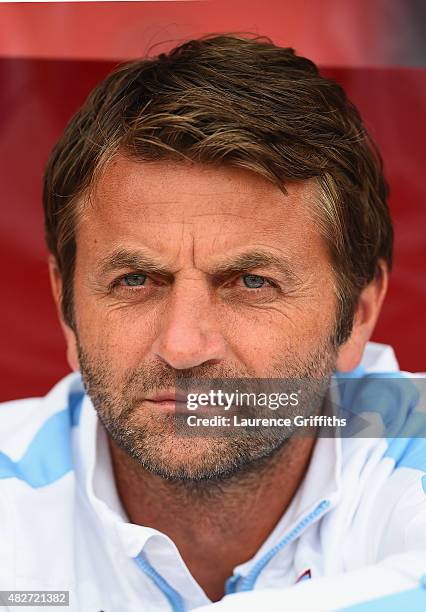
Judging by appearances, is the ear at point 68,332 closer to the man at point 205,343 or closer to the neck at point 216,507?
the man at point 205,343

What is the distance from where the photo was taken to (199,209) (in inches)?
49.2

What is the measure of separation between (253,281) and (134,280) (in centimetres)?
18

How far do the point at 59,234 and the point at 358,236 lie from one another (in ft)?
1.68

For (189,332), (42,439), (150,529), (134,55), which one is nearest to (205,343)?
(189,332)

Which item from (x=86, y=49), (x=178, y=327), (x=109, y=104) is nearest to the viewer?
(x=178, y=327)

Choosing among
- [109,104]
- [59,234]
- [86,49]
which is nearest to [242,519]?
[59,234]

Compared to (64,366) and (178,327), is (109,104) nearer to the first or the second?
(178,327)

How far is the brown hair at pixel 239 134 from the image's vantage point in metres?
1.28

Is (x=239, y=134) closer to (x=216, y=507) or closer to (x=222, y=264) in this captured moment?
(x=222, y=264)

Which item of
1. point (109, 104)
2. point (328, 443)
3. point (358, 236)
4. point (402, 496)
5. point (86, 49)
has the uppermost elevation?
point (86, 49)

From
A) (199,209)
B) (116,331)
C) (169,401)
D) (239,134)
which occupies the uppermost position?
(239,134)

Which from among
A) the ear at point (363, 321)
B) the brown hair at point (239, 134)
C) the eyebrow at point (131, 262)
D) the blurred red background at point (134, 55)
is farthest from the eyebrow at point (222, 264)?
the blurred red background at point (134, 55)

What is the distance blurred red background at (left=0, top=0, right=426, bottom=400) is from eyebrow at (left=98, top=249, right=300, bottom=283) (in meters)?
0.50

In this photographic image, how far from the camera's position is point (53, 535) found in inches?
52.5
